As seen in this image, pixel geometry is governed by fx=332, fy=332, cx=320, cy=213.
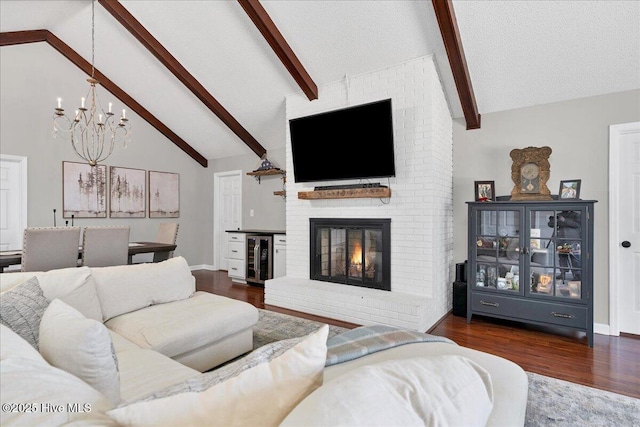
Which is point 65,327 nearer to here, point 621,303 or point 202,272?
point 621,303

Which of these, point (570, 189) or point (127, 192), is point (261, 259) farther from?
point (570, 189)

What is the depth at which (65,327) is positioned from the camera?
1125 mm

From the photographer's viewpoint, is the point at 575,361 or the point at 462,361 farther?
the point at 575,361

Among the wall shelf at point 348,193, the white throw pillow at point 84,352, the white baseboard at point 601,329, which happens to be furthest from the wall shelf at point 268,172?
the white throw pillow at point 84,352

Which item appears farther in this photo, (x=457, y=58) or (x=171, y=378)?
(x=457, y=58)

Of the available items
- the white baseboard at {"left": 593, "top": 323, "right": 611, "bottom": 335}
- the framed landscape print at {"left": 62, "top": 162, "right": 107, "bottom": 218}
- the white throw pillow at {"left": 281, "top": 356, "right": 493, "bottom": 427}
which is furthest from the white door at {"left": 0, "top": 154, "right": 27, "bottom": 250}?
the white baseboard at {"left": 593, "top": 323, "right": 611, "bottom": 335}

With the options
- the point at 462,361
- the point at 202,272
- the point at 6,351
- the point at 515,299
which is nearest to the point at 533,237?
the point at 515,299

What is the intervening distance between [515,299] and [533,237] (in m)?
0.63

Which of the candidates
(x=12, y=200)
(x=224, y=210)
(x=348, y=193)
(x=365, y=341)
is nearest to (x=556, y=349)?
(x=365, y=341)

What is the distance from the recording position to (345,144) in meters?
3.86

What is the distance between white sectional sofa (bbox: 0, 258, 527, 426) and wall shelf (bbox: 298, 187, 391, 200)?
2151 millimetres

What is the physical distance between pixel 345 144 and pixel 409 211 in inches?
42.0

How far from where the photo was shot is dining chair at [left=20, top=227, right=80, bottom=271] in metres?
3.18

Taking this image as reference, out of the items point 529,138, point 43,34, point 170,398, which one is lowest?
point 170,398
